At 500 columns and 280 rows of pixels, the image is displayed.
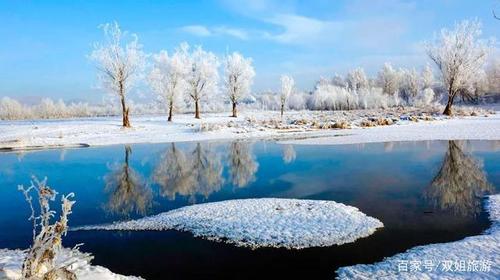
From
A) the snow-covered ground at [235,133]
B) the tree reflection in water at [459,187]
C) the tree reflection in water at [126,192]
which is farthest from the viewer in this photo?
the snow-covered ground at [235,133]

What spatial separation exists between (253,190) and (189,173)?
5.17 meters

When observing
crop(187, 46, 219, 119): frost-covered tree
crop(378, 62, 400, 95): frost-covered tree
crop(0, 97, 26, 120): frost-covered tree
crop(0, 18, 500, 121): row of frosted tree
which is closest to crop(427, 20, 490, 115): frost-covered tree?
crop(0, 18, 500, 121): row of frosted tree

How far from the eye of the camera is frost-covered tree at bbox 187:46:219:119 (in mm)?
59125

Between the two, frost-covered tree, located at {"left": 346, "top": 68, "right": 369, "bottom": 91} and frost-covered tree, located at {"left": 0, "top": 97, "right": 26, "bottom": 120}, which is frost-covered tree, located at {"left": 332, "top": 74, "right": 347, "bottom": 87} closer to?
frost-covered tree, located at {"left": 346, "top": 68, "right": 369, "bottom": 91}

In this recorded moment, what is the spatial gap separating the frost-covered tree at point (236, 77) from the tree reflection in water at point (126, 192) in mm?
44862

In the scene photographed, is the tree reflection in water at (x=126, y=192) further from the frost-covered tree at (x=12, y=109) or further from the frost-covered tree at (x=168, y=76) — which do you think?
the frost-covered tree at (x=12, y=109)

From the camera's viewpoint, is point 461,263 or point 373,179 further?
point 373,179

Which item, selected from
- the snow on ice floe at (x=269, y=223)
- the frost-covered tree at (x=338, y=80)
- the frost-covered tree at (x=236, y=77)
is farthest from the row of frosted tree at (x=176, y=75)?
the frost-covered tree at (x=338, y=80)

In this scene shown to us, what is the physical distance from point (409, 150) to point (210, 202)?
588 inches

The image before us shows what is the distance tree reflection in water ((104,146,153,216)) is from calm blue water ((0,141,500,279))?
4cm

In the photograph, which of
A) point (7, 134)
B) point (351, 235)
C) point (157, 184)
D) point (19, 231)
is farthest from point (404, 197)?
point (7, 134)

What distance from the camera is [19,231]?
10930 mm

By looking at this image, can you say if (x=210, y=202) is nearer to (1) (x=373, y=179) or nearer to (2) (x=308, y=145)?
(1) (x=373, y=179)

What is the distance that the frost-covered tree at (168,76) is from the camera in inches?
2183
